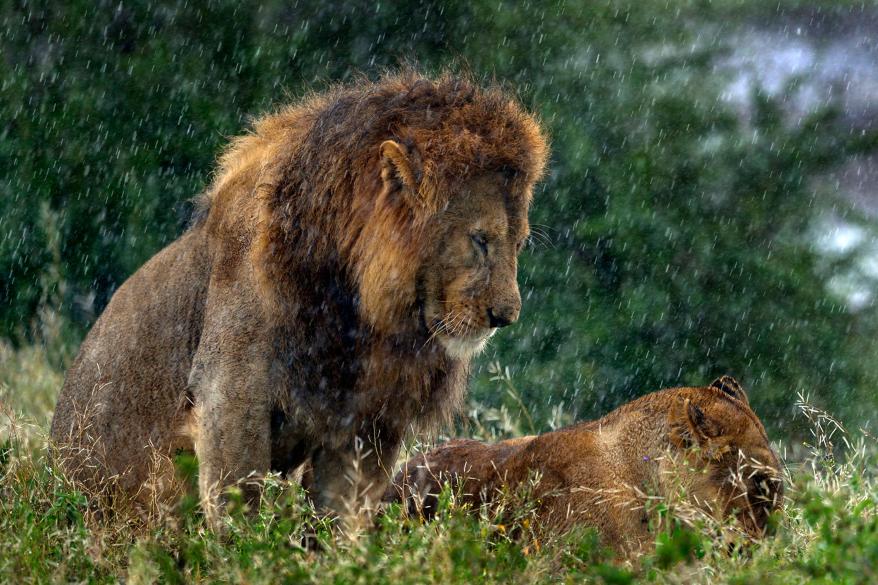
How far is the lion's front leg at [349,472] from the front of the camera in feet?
15.3

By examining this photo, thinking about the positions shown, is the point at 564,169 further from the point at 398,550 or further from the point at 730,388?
the point at 398,550

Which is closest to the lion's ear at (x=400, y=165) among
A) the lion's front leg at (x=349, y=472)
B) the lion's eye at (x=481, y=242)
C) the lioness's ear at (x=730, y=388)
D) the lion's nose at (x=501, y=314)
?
the lion's eye at (x=481, y=242)

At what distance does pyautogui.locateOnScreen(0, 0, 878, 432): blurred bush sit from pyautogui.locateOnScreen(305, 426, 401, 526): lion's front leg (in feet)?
14.2

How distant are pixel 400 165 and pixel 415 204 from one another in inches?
5.8

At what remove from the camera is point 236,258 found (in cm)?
444

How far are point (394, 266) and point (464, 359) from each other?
73 centimetres

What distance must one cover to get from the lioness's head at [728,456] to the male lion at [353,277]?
2.67 ft

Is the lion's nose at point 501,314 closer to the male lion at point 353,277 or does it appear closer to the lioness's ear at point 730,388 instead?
the male lion at point 353,277

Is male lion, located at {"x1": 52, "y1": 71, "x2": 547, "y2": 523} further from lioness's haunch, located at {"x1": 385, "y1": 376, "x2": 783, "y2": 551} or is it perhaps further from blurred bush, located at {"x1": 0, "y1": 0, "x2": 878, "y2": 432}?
blurred bush, located at {"x1": 0, "y1": 0, "x2": 878, "y2": 432}

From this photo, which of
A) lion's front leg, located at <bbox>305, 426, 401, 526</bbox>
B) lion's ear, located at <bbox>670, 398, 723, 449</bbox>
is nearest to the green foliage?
lion's ear, located at <bbox>670, 398, 723, 449</bbox>

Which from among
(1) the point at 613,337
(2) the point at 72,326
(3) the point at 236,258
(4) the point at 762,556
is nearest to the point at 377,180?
(3) the point at 236,258

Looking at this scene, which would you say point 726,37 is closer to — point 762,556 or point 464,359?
point 464,359

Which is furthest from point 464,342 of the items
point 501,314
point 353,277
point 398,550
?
point 398,550

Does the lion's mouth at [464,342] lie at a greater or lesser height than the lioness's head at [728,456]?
greater
